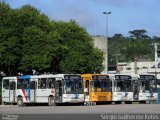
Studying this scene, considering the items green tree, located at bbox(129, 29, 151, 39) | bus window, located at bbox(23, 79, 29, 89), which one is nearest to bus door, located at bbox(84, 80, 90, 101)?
bus window, located at bbox(23, 79, 29, 89)

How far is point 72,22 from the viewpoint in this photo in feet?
208

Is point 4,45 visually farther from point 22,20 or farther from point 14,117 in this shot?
point 14,117

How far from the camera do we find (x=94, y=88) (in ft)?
148

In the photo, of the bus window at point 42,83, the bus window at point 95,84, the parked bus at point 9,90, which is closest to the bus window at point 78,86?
the bus window at point 95,84

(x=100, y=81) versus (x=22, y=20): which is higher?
(x=22, y=20)

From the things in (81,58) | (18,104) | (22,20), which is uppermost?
(22,20)

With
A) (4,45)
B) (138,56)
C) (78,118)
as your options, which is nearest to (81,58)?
Answer: (4,45)

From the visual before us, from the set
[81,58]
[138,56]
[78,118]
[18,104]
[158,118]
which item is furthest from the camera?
[138,56]

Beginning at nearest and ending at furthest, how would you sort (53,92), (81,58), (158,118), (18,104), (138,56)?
1. (158,118)
2. (53,92)
3. (18,104)
4. (81,58)
5. (138,56)

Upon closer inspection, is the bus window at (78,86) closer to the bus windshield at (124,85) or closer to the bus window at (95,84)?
the bus window at (95,84)

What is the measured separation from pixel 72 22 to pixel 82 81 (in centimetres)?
2053

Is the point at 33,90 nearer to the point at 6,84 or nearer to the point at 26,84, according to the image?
the point at 26,84

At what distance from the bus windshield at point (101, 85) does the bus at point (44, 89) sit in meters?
1.88

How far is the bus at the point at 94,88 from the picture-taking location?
45031mm
